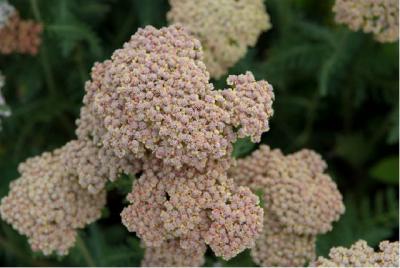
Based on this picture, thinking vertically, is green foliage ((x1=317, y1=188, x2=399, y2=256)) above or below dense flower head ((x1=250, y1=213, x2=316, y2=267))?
above

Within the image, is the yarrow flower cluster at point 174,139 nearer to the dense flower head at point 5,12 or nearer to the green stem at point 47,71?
the dense flower head at point 5,12

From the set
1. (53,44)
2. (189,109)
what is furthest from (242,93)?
(53,44)

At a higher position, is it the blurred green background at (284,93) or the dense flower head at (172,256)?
the blurred green background at (284,93)

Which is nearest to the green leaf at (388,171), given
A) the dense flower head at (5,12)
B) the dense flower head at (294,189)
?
the dense flower head at (294,189)

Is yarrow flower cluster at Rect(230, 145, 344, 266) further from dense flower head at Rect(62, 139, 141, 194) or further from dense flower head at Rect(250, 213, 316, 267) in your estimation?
dense flower head at Rect(62, 139, 141, 194)

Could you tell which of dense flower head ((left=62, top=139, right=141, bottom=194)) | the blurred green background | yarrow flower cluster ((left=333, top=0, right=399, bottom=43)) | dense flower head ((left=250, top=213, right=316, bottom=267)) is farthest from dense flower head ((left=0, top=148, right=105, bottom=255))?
yarrow flower cluster ((left=333, top=0, right=399, bottom=43))

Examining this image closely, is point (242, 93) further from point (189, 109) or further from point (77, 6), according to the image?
point (77, 6)

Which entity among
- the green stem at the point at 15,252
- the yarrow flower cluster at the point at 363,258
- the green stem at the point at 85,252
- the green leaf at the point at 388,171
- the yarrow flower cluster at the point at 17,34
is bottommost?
the yarrow flower cluster at the point at 363,258

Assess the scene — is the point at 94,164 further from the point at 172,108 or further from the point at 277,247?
the point at 277,247
